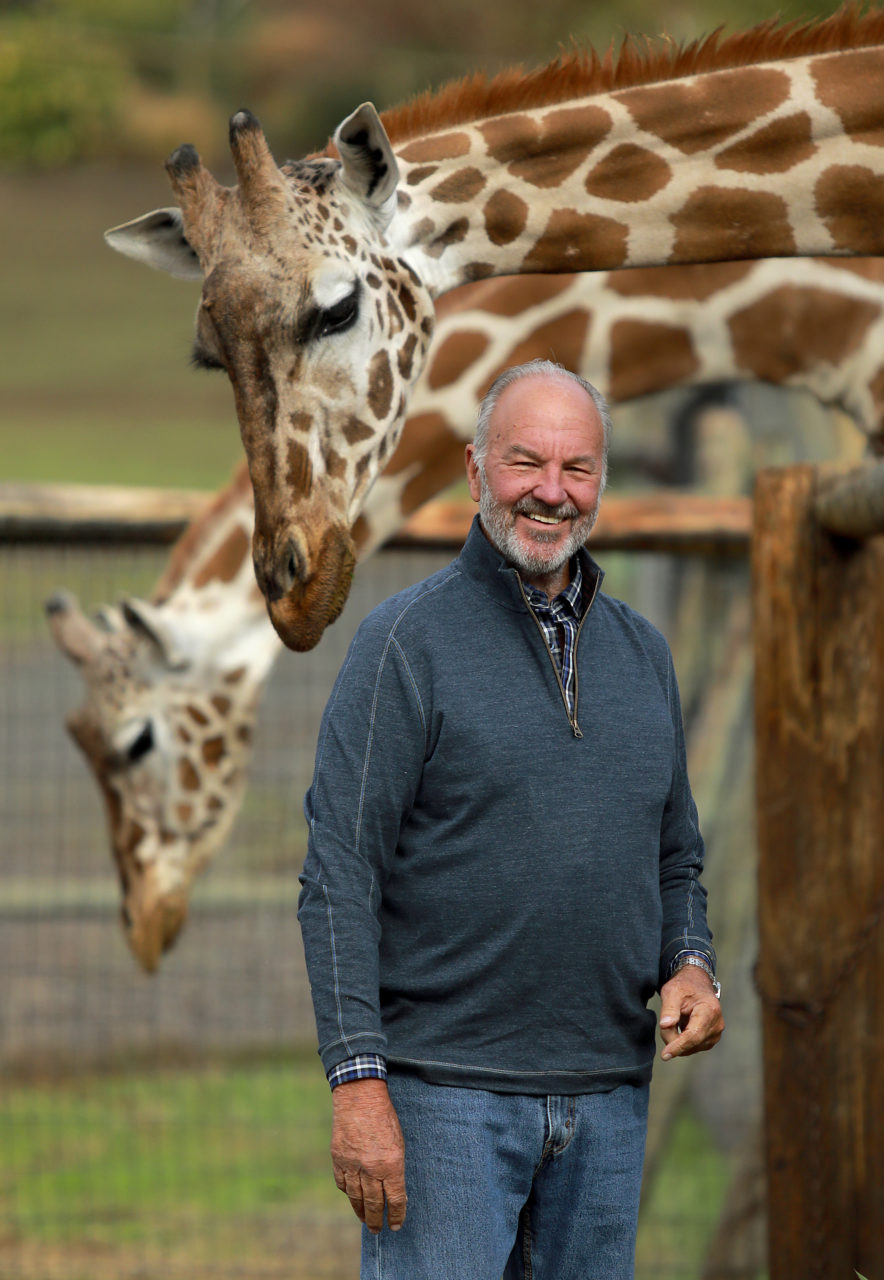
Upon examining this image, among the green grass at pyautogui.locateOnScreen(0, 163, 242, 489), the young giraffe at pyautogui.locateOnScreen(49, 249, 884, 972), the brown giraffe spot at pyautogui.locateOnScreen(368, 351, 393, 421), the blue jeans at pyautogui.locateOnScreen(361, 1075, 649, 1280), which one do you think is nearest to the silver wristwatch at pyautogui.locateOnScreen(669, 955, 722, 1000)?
the blue jeans at pyautogui.locateOnScreen(361, 1075, 649, 1280)

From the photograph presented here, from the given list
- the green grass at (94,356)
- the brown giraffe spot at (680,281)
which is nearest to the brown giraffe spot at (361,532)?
the brown giraffe spot at (680,281)

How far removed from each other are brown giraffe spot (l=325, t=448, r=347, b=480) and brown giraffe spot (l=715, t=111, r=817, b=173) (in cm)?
95

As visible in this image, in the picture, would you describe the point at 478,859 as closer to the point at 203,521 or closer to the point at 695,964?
the point at 695,964

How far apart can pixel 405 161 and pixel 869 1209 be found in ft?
7.10

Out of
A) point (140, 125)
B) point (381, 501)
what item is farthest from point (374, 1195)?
point (140, 125)

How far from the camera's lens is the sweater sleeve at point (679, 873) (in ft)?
6.86

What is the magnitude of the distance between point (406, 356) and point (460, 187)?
36 centimetres

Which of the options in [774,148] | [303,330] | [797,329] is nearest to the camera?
[303,330]

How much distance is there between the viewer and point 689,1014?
1.99 m

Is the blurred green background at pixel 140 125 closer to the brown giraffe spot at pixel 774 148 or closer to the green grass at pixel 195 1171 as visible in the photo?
the green grass at pixel 195 1171

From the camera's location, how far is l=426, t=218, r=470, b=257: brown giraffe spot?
2967 millimetres

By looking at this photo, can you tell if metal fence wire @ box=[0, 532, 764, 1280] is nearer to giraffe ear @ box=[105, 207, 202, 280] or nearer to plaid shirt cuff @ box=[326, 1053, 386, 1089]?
giraffe ear @ box=[105, 207, 202, 280]

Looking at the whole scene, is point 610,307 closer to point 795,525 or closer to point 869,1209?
point 795,525

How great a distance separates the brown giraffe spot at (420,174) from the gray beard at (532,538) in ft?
3.73
